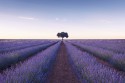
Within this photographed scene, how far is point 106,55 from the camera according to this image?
1179 centimetres

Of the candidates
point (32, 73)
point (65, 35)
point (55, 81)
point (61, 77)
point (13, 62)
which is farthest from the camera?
point (65, 35)

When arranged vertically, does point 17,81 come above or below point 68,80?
above

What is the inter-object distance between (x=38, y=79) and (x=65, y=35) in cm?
8120

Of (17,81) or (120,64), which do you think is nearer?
(17,81)

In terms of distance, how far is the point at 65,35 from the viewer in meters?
85.7

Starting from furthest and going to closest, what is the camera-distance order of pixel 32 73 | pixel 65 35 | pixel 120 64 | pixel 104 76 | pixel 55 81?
pixel 65 35
pixel 120 64
pixel 55 81
pixel 32 73
pixel 104 76

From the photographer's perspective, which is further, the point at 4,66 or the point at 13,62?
the point at 13,62

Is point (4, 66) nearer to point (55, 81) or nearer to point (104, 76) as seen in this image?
point (55, 81)

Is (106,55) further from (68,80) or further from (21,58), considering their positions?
(68,80)

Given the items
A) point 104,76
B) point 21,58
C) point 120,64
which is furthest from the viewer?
point 21,58

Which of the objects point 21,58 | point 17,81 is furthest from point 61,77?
point 21,58

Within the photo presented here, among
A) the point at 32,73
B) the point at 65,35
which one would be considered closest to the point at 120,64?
the point at 32,73

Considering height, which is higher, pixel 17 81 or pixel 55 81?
pixel 17 81

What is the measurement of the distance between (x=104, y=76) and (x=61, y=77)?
8.29 ft
